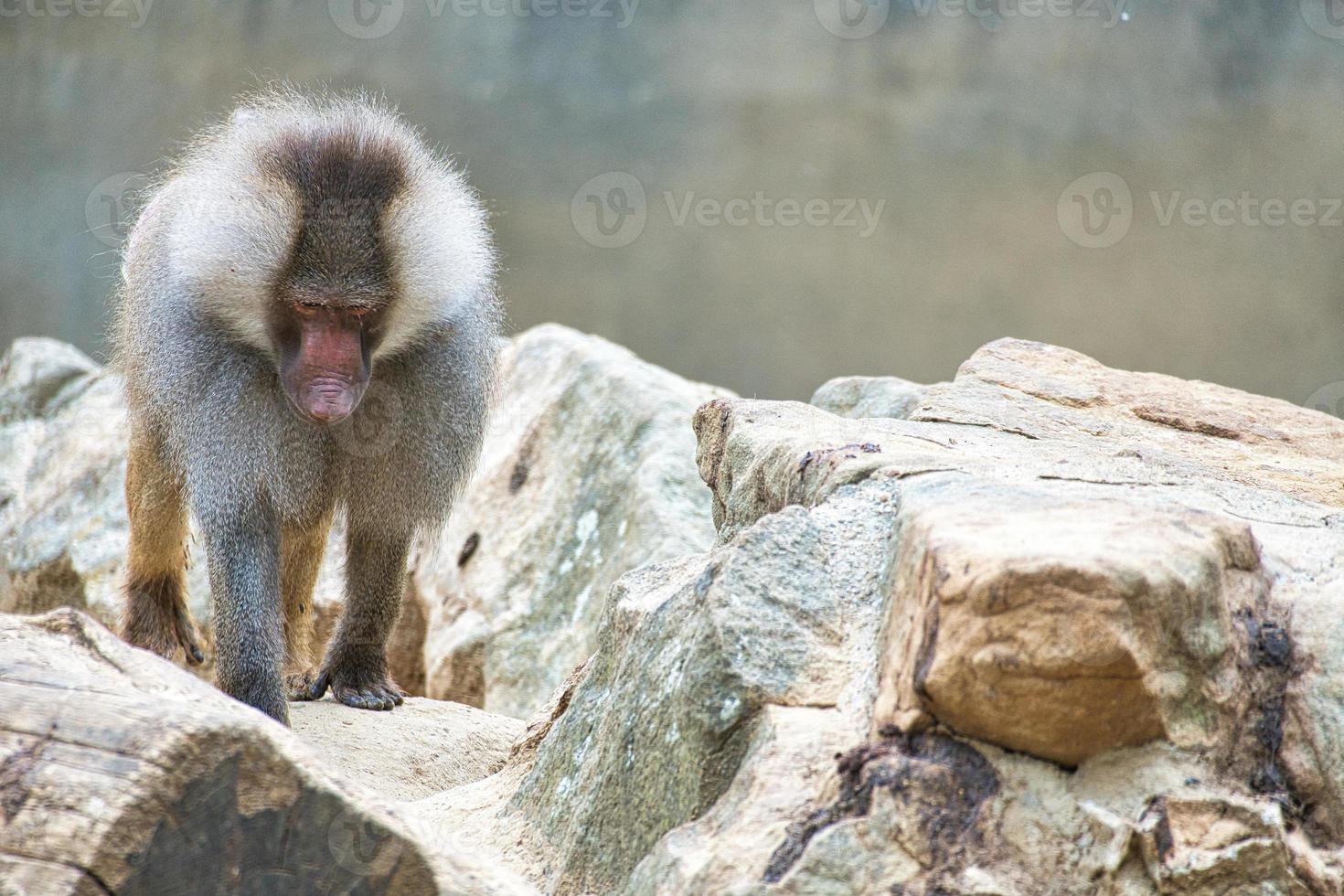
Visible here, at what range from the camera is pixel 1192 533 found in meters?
1.62

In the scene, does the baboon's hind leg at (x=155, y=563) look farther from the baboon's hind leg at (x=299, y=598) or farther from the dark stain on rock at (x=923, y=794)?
the dark stain on rock at (x=923, y=794)

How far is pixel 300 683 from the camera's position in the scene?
3.65m

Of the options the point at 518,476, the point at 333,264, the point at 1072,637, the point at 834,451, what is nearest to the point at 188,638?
the point at 518,476

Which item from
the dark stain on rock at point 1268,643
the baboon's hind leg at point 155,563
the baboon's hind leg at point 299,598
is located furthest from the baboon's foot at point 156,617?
the dark stain on rock at point 1268,643

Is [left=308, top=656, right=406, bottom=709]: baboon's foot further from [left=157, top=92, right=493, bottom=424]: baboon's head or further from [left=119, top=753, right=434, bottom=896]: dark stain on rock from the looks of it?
[left=119, top=753, right=434, bottom=896]: dark stain on rock

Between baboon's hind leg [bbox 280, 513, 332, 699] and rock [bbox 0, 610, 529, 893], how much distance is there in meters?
1.98

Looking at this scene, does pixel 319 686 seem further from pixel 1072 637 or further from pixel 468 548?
pixel 1072 637

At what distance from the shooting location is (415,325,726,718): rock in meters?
4.30

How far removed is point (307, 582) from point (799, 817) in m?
2.50

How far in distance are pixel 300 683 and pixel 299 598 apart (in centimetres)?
24

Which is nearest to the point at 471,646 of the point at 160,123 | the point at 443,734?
the point at 443,734

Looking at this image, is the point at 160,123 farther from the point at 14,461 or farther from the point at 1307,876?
the point at 1307,876

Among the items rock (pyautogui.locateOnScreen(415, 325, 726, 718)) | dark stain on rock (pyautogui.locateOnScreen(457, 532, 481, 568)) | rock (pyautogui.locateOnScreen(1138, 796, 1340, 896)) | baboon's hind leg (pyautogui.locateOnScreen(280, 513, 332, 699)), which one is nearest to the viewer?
rock (pyautogui.locateOnScreen(1138, 796, 1340, 896))

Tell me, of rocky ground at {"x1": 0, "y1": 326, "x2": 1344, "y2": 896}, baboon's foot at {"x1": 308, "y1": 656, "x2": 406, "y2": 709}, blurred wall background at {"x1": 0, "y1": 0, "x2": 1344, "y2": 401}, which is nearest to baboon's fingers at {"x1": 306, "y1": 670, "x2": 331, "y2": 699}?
baboon's foot at {"x1": 308, "y1": 656, "x2": 406, "y2": 709}
